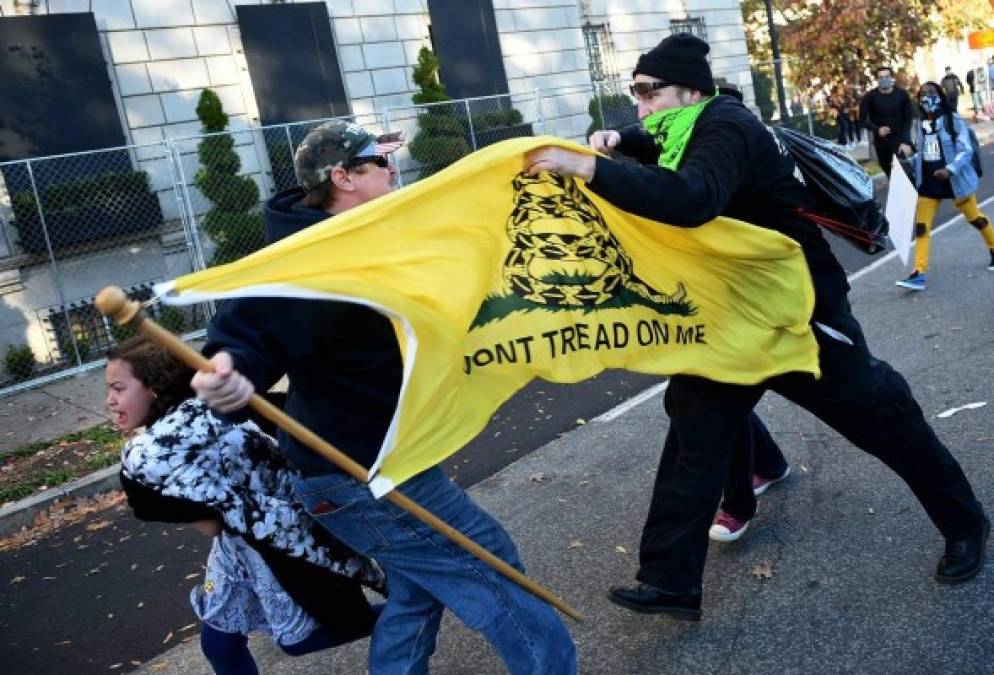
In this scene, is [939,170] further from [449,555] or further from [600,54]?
[600,54]

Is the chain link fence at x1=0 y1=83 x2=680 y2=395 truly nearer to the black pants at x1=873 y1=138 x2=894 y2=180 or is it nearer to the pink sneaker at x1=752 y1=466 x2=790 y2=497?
the black pants at x1=873 y1=138 x2=894 y2=180

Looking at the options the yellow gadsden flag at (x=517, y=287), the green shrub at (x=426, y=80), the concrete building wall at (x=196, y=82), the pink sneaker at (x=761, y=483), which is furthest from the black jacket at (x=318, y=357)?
the green shrub at (x=426, y=80)

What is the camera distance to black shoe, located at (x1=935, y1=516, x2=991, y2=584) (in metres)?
3.55

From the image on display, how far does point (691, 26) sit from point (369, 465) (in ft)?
79.0

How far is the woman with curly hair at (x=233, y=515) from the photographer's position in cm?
278

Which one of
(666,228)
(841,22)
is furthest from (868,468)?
(841,22)

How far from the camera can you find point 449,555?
2770 mm

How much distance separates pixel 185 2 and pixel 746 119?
42.7 ft

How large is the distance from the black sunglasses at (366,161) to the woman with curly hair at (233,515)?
0.78 metres

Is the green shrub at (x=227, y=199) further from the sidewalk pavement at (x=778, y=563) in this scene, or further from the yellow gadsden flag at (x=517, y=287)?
the yellow gadsden flag at (x=517, y=287)

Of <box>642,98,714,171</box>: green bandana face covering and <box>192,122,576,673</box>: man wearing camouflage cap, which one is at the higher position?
<box>642,98,714,171</box>: green bandana face covering

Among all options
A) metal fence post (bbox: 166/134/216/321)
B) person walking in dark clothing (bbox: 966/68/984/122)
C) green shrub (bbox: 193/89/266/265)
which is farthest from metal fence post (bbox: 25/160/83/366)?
person walking in dark clothing (bbox: 966/68/984/122)

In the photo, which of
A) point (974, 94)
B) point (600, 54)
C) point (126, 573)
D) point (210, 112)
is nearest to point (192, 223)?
point (210, 112)

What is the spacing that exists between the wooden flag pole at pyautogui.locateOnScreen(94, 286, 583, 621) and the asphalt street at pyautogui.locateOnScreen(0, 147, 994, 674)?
1338mm
